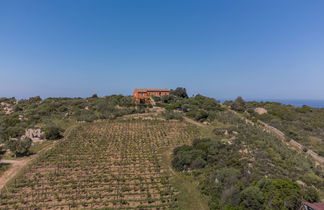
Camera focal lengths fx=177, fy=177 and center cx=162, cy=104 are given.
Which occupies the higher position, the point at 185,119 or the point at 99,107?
the point at 99,107

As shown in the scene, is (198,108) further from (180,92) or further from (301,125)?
(301,125)

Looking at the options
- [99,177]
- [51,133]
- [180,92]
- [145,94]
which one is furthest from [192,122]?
[145,94]

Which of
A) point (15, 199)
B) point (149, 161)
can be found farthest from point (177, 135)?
point (15, 199)

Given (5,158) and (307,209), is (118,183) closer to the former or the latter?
(307,209)

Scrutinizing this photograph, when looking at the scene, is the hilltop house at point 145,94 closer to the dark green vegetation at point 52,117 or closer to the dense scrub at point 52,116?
the dense scrub at point 52,116

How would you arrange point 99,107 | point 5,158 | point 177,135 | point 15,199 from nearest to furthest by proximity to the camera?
point 15,199, point 5,158, point 177,135, point 99,107

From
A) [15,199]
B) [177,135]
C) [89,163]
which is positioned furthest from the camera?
[177,135]

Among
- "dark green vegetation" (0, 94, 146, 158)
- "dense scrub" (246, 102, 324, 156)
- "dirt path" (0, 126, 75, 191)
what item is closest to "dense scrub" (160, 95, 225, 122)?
"dark green vegetation" (0, 94, 146, 158)
